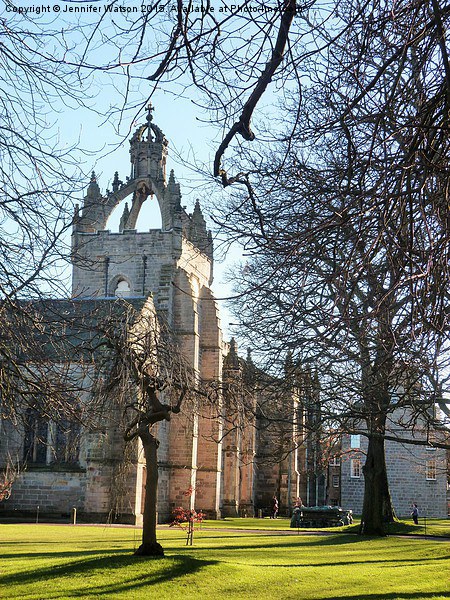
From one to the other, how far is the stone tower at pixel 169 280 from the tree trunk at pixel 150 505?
70.6 feet

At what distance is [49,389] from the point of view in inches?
373

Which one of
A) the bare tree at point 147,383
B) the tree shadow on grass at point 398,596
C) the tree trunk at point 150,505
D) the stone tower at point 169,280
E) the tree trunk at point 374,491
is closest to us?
the tree shadow on grass at point 398,596

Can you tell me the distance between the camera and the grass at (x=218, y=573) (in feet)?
44.9

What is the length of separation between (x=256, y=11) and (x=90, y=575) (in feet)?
38.0

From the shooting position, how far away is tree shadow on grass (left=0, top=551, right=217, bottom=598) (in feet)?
44.9

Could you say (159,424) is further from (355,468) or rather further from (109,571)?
(109,571)

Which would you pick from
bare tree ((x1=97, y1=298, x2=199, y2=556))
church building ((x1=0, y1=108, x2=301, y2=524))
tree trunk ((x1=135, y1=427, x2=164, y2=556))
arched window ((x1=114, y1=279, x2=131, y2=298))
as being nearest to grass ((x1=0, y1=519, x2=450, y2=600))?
tree trunk ((x1=135, y1=427, x2=164, y2=556))

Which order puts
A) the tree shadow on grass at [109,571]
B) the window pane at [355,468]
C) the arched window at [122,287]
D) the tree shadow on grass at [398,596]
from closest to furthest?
the tree shadow on grass at [398,596] → the tree shadow on grass at [109,571] → the arched window at [122,287] → the window pane at [355,468]

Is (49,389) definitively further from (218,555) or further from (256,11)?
(218,555)

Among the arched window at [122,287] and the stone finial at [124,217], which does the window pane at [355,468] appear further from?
the stone finial at [124,217]

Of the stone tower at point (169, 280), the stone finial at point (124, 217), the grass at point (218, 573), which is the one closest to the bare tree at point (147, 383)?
the grass at point (218, 573)

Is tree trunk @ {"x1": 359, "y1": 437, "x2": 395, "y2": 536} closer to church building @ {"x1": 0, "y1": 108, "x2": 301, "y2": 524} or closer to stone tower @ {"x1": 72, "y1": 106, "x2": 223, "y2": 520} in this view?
church building @ {"x1": 0, "y1": 108, "x2": 301, "y2": 524}

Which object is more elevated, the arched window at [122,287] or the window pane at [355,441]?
the arched window at [122,287]

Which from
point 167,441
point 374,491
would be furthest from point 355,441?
point 374,491
